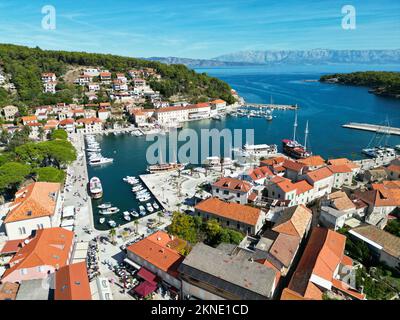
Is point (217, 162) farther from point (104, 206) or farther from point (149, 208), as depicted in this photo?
point (104, 206)

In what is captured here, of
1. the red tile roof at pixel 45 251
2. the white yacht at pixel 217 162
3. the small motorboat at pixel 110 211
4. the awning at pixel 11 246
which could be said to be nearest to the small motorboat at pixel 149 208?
the small motorboat at pixel 110 211

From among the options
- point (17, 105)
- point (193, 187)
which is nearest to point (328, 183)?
point (193, 187)

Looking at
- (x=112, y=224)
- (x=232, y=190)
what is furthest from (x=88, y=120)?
(x=232, y=190)

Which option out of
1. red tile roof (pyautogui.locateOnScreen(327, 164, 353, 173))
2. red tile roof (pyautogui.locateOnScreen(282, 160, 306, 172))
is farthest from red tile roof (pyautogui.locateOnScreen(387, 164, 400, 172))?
red tile roof (pyautogui.locateOnScreen(282, 160, 306, 172))

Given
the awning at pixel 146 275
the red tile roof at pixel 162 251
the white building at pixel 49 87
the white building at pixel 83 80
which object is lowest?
the awning at pixel 146 275

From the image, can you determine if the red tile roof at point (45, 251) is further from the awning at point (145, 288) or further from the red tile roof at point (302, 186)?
the red tile roof at point (302, 186)

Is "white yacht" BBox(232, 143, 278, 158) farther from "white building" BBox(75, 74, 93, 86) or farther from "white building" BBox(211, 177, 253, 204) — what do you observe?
"white building" BBox(75, 74, 93, 86)

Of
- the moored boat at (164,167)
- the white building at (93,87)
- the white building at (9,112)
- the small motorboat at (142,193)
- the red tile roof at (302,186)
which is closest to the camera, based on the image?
the red tile roof at (302,186)
